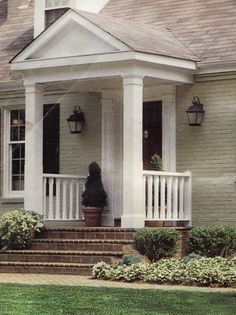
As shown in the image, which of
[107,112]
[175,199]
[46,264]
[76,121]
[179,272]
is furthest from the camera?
[76,121]

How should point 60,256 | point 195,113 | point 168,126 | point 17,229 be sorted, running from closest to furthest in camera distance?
point 60,256
point 17,229
point 195,113
point 168,126

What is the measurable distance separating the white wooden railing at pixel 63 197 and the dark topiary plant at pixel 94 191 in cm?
53

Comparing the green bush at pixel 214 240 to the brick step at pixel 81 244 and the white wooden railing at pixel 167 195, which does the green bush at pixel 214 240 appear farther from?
the brick step at pixel 81 244

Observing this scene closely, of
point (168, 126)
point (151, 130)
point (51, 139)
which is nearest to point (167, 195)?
point (168, 126)

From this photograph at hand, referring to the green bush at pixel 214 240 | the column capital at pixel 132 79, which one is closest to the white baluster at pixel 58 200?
the column capital at pixel 132 79

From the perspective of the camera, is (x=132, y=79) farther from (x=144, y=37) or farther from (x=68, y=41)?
(x=68, y=41)

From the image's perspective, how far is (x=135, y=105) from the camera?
19344mm

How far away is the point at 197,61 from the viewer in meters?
20.3

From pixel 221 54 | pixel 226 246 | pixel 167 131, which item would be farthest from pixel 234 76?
pixel 226 246

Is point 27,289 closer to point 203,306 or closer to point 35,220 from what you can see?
point 203,306

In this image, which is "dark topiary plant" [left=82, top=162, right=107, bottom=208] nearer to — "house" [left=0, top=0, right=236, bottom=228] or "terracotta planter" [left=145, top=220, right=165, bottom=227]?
"house" [left=0, top=0, right=236, bottom=228]

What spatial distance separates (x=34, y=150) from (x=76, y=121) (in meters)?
1.68

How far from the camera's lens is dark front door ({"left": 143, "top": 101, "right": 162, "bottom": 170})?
2141 cm

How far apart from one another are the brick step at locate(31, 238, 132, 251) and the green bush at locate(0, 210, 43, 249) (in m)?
0.27
